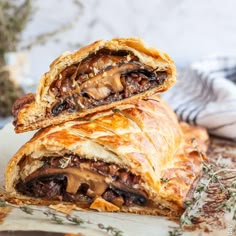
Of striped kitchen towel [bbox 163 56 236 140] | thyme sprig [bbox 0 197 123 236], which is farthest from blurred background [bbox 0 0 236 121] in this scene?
thyme sprig [bbox 0 197 123 236]

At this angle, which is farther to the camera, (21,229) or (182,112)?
(182,112)

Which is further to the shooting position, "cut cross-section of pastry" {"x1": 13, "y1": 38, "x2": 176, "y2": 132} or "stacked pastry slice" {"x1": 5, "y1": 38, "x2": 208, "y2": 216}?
"cut cross-section of pastry" {"x1": 13, "y1": 38, "x2": 176, "y2": 132}

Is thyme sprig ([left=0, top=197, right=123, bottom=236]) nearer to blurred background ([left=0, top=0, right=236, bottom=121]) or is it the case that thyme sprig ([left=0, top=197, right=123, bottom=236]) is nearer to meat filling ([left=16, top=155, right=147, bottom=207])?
meat filling ([left=16, top=155, right=147, bottom=207])

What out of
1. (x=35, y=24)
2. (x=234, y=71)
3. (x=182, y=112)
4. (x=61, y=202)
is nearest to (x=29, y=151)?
(x=61, y=202)

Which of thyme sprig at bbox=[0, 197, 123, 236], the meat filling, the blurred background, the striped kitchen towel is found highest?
the blurred background

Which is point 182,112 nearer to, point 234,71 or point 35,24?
point 234,71

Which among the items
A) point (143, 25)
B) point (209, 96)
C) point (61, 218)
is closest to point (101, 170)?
point (61, 218)

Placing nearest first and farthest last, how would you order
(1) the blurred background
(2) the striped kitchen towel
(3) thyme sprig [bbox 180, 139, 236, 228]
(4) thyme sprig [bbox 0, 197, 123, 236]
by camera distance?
(4) thyme sprig [bbox 0, 197, 123, 236] < (3) thyme sprig [bbox 180, 139, 236, 228] < (2) the striped kitchen towel < (1) the blurred background
